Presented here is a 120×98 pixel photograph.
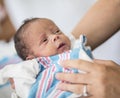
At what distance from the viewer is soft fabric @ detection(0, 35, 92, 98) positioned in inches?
36.7

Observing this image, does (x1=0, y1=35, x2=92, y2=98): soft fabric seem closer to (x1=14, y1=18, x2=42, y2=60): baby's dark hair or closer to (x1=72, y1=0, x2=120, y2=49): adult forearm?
(x1=14, y1=18, x2=42, y2=60): baby's dark hair

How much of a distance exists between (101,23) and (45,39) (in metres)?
0.35

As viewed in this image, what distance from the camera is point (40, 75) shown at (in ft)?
3.15

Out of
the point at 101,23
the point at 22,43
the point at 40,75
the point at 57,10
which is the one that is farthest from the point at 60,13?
the point at 40,75

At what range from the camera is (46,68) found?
98 centimetres

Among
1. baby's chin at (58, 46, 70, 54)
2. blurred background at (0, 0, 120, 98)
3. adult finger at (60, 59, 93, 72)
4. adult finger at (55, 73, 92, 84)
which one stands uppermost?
baby's chin at (58, 46, 70, 54)

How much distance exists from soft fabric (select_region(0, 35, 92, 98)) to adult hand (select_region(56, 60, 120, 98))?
0.10 ft

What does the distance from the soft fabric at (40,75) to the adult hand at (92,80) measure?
0.03 m

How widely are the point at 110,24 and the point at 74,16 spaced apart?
2.00 feet

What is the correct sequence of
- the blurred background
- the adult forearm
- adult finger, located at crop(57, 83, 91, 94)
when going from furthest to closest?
1. the blurred background
2. the adult forearm
3. adult finger, located at crop(57, 83, 91, 94)

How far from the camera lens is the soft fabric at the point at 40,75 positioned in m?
0.93

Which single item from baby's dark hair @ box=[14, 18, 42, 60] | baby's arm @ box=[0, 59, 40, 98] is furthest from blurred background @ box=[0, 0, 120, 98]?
baby's arm @ box=[0, 59, 40, 98]

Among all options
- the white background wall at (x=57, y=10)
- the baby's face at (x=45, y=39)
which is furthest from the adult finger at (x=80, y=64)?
the white background wall at (x=57, y=10)

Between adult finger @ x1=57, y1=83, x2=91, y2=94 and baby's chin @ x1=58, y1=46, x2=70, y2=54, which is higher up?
baby's chin @ x1=58, y1=46, x2=70, y2=54
